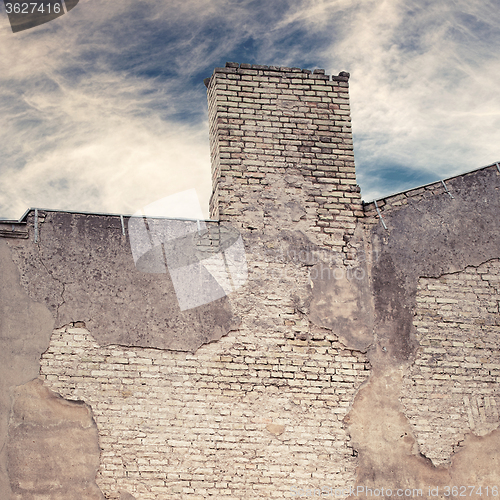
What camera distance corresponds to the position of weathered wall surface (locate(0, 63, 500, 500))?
562cm

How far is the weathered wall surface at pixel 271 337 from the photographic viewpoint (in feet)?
18.5

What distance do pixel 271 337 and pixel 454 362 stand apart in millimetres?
1923

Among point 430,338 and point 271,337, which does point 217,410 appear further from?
point 430,338

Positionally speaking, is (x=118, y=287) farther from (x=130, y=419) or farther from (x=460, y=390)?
(x=460, y=390)

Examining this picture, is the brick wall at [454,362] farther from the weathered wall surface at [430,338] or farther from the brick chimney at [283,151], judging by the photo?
the brick chimney at [283,151]

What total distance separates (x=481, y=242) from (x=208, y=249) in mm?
2985

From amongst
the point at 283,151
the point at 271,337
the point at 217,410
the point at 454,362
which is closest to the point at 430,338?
the point at 454,362

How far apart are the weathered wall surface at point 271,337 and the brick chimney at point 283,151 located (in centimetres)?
2

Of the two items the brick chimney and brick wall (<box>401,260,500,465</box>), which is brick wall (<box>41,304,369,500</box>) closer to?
brick wall (<box>401,260,500,465</box>)

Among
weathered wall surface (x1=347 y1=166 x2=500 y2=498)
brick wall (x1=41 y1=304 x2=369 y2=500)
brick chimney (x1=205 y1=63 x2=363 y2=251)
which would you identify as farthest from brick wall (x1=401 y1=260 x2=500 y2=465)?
brick chimney (x1=205 y1=63 x2=363 y2=251)

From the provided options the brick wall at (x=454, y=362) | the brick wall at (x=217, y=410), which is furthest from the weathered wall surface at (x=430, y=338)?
the brick wall at (x=217, y=410)

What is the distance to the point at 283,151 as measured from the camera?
671cm

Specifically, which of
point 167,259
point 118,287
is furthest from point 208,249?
point 118,287

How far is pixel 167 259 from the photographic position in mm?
6195
